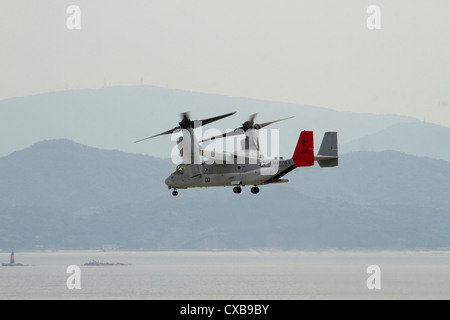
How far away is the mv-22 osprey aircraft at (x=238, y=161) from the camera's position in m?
86.9

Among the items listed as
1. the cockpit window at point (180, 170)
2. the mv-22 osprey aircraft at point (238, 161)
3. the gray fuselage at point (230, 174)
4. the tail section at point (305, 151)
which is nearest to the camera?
the tail section at point (305, 151)

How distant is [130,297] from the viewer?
199625mm

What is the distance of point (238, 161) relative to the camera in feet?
299

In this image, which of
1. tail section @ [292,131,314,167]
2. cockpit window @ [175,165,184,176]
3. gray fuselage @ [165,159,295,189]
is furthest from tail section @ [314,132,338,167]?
cockpit window @ [175,165,184,176]

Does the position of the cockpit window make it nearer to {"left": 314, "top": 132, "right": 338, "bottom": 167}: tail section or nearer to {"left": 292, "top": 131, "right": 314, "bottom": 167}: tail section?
{"left": 292, "top": 131, "right": 314, "bottom": 167}: tail section

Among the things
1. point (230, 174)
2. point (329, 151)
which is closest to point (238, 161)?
point (230, 174)

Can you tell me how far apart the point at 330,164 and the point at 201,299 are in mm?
114398

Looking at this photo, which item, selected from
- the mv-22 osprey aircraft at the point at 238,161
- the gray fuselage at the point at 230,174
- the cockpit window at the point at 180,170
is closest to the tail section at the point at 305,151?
the mv-22 osprey aircraft at the point at 238,161

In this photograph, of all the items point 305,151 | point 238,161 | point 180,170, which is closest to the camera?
point 305,151

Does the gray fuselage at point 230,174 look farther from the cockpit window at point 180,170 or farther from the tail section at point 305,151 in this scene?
the tail section at point 305,151

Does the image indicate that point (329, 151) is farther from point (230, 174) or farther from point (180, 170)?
point (180, 170)

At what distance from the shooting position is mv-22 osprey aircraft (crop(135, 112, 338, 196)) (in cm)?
8694
